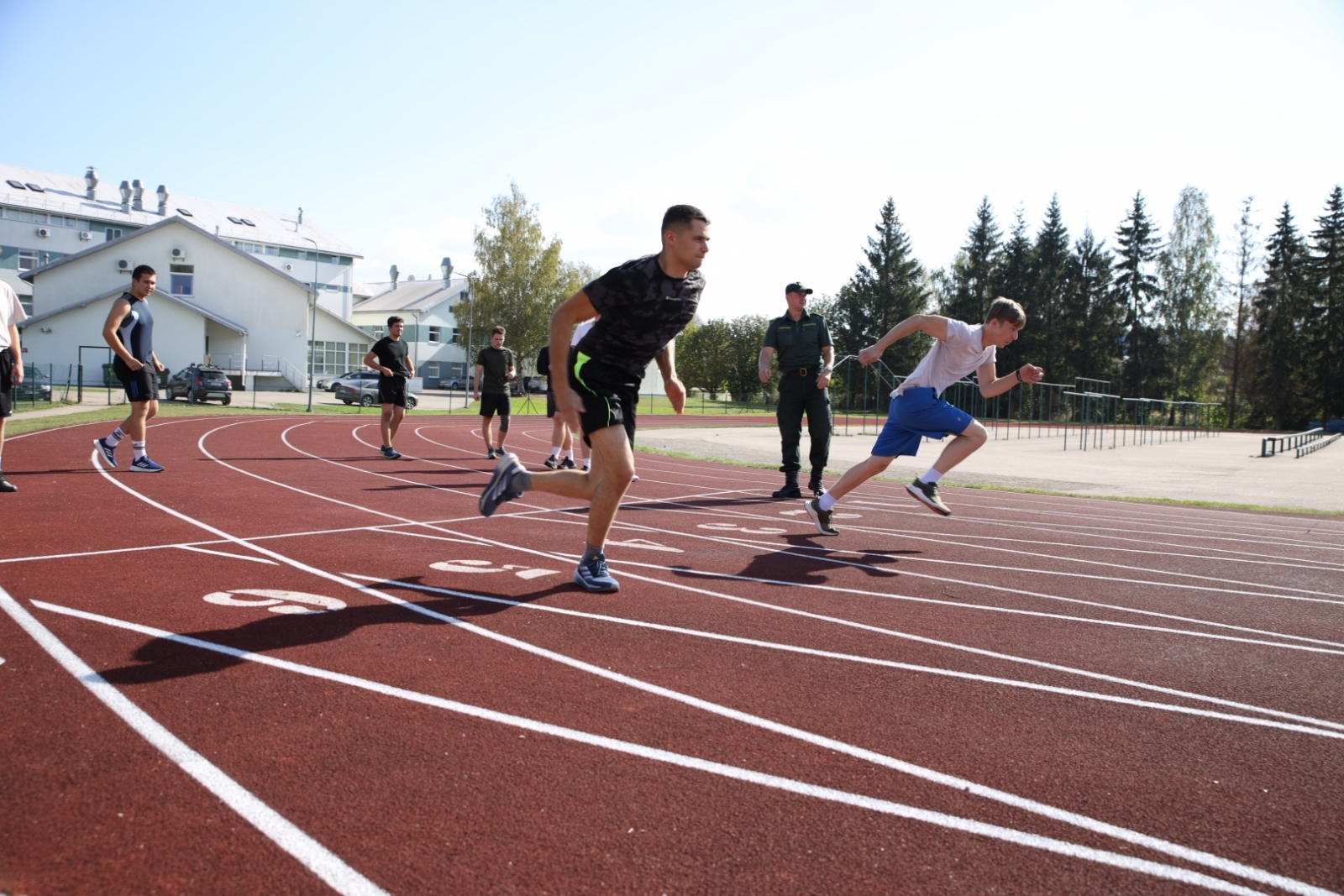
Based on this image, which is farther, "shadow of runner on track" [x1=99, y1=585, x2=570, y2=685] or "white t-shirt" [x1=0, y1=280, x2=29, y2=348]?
"white t-shirt" [x1=0, y1=280, x2=29, y2=348]

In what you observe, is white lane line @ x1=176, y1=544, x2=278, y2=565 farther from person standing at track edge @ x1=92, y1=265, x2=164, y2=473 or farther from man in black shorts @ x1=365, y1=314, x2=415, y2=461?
man in black shorts @ x1=365, y1=314, x2=415, y2=461

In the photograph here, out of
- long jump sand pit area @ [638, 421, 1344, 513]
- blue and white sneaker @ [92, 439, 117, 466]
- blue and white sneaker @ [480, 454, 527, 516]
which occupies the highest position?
blue and white sneaker @ [480, 454, 527, 516]

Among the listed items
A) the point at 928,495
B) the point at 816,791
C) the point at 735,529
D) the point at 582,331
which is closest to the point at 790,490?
the point at 735,529

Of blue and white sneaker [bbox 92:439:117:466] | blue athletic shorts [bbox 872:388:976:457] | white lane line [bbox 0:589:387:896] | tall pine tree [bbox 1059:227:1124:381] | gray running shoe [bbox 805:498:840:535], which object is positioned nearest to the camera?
white lane line [bbox 0:589:387:896]

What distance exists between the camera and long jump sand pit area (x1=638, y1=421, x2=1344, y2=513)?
12.4m

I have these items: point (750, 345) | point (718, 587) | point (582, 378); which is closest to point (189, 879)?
point (582, 378)

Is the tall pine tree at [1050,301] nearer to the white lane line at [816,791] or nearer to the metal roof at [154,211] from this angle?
the metal roof at [154,211]

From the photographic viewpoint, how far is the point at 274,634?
388 cm

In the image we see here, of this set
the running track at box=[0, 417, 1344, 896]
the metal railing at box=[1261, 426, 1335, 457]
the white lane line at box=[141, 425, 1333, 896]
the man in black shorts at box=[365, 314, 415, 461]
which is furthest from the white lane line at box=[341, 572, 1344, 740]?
the metal railing at box=[1261, 426, 1335, 457]

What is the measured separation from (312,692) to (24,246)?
65654 mm

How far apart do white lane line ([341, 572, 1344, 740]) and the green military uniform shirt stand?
5.25 meters

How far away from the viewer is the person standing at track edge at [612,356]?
4430 millimetres

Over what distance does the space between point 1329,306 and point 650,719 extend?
219 ft

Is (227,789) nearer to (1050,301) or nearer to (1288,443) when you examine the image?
(1288,443)
